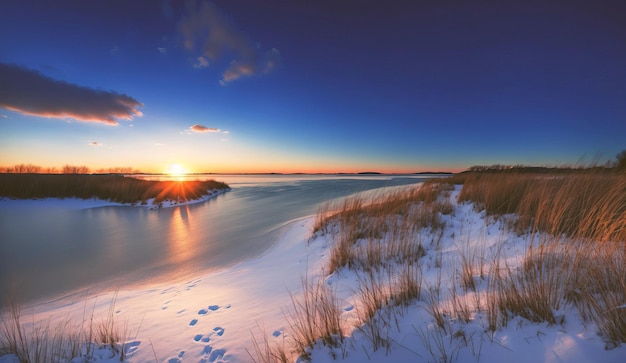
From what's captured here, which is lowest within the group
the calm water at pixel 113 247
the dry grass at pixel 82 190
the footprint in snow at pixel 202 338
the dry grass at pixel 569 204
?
the calm water at pixel 113 247

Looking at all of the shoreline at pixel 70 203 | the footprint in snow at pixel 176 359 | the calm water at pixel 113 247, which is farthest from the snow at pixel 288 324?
the shoreline at pixel 70 203

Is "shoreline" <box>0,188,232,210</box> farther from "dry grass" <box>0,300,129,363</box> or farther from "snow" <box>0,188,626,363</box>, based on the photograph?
"dry grass" <box>0,300,129,363</box>

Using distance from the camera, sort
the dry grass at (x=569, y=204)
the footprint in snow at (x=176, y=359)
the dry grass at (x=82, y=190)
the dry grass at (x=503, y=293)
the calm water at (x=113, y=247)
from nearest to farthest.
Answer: the dry grass at (x=503, y=293) → the footprint in snow at (x=176, y=359) → the dry grass at (x=569, y=204) → the calm water at (x=113, y=247) → the dry grass at (x=82, y=190)

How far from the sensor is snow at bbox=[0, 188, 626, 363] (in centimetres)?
167

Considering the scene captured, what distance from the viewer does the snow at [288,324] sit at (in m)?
1.67

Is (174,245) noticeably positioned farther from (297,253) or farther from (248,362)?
(248,362)

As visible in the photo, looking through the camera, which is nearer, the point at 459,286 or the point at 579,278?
the point at 579,278

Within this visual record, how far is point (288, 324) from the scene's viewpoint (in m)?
2.70

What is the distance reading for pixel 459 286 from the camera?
272cm

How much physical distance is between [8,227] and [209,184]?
16778 millimetres

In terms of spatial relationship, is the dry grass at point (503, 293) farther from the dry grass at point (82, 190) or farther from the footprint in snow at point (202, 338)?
the dry grass at point (82, 190)

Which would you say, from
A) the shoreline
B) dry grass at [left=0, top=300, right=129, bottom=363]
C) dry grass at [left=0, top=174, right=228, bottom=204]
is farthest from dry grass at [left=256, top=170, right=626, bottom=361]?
dry grass at [left=0, top=174, right=228, bottom=204]

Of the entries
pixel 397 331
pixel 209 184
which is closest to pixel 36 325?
pixel 397 331

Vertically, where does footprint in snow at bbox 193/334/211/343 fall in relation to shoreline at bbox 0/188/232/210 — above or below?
above
